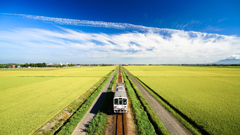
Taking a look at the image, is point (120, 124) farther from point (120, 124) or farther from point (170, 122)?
point (170, 122)

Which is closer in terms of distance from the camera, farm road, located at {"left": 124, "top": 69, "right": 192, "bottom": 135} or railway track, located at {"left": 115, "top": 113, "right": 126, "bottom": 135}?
railway track, located at {"left": 115, "top": 113, "right": 126, "bottom": 135}

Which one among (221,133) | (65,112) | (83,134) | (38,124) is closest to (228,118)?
(221,133)

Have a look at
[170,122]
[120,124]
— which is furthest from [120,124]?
[170,122]

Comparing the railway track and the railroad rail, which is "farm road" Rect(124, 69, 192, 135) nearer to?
the railroad rail

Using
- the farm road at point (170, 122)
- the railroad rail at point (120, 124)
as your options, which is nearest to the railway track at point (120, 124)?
the railroad rail at point (120, 124)

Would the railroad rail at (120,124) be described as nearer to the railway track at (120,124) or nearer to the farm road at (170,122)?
the railway track at (120,124)

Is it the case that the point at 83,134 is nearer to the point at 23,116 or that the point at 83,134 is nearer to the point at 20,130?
the point at 20,130

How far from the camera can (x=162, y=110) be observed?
17281 mm

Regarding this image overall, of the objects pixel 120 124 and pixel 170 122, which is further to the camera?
pixel 170 122

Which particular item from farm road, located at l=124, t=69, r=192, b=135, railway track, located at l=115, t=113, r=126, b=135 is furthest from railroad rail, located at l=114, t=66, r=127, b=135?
farm road, located at l=124, t=69, r=192, b=135

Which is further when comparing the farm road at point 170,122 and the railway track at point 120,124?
the farm road at point 170,122

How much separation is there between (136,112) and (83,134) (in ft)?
29.1

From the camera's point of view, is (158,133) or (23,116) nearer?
(158,133)

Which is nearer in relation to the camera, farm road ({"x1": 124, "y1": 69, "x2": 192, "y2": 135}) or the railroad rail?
the railroad rail
